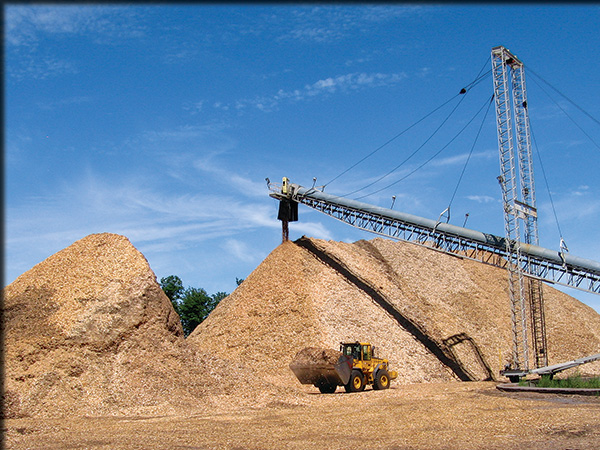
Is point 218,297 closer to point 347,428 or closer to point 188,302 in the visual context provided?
point 188,302

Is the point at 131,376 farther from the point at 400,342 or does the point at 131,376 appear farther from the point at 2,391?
the point at 400,342

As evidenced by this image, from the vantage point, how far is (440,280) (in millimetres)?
41688

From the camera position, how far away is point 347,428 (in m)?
13.6

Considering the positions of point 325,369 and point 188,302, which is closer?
point 325,369

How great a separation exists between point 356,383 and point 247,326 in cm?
940

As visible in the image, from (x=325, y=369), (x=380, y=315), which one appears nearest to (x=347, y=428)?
(x=325, y=369)

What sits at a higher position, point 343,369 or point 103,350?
point 103,350

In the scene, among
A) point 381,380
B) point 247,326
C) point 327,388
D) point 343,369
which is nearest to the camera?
point 343,369

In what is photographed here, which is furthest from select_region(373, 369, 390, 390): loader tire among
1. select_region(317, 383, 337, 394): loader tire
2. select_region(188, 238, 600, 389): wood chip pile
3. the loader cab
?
select_region(188, 238, 600, 389): wood chip pile

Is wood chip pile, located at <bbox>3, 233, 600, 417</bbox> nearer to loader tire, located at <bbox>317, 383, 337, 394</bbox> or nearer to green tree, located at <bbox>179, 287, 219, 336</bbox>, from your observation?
loader tire, located at <bbox>317, 383, 337, 394</bbox>

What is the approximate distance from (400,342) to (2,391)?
20732 mm

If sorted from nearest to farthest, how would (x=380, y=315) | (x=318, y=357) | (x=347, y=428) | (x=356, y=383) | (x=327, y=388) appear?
(x=347, y=428) → (x=356, y=383) → (x=327, y=388) → (x=318, y=357) → (x=380, y=315)

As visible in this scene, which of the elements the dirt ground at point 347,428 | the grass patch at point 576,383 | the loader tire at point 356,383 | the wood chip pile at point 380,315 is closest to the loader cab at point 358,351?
the loader tire at point 356,383

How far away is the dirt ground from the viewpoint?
38.5ft
